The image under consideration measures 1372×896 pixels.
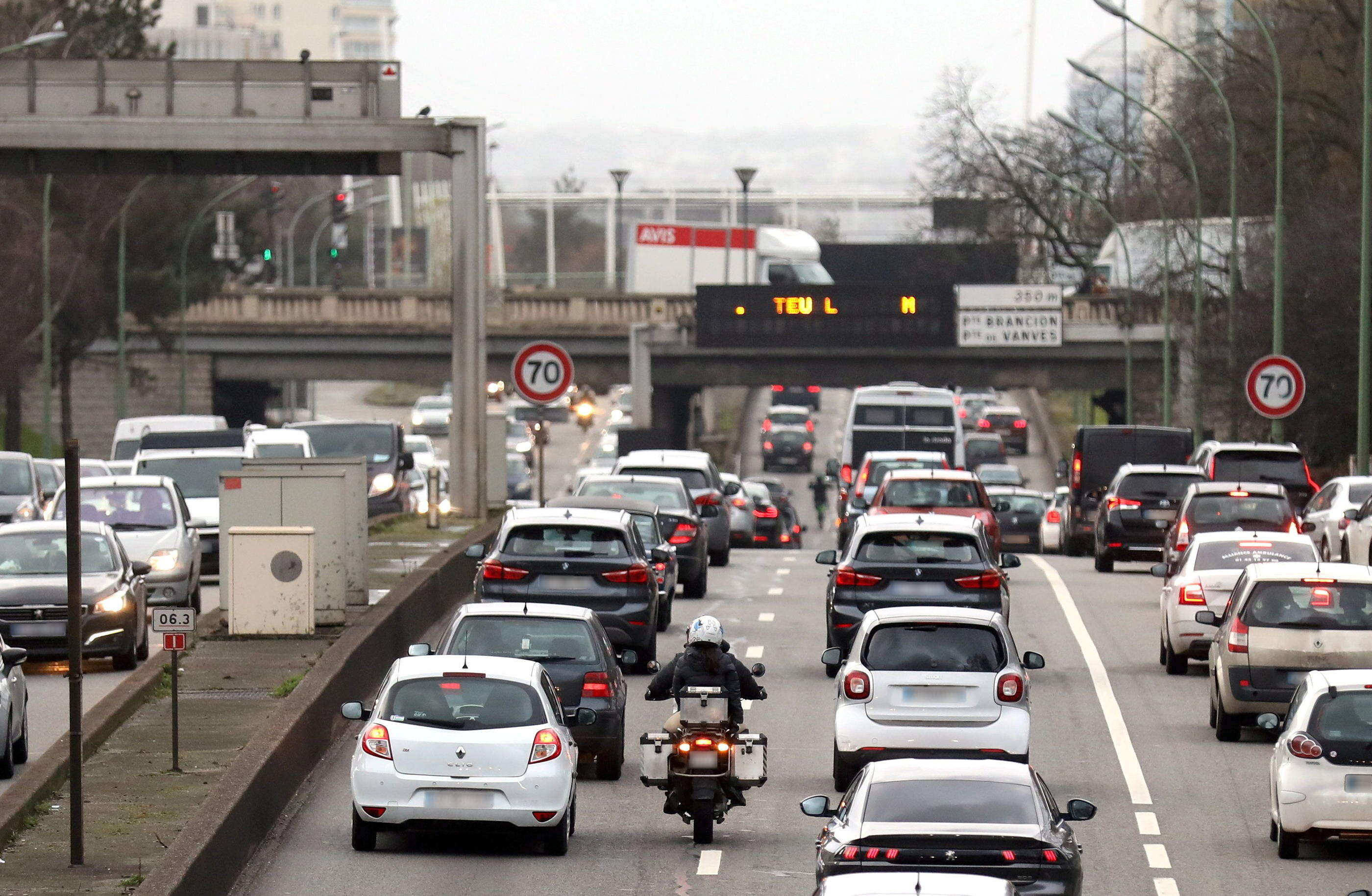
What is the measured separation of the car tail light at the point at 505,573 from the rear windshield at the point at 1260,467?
15.9m

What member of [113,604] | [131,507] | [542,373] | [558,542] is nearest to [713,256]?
[542,373]

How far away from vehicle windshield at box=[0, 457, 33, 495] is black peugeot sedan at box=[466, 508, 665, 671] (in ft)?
46.9

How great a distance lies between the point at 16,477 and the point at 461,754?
22182 millimetres

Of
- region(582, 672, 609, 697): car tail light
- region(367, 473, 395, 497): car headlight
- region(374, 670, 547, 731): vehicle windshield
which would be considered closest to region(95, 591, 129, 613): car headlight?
region(582, 672, 609, 697): car tail light

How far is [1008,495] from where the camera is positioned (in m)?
49.8

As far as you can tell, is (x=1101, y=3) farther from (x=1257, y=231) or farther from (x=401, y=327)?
(x=401, y=327)

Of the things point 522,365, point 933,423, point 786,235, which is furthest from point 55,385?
point 522,365

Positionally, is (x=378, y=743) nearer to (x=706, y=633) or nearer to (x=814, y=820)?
(x=706, y=633)

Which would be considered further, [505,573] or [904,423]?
[904,423]

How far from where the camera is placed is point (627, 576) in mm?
22734

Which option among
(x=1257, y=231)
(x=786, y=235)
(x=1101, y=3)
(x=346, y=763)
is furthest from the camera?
(x=786, y=235)

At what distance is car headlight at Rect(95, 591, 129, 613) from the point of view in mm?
23016

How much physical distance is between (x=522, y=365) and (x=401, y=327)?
42777 mm

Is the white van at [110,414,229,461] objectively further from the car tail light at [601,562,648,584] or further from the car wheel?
the car wheel
